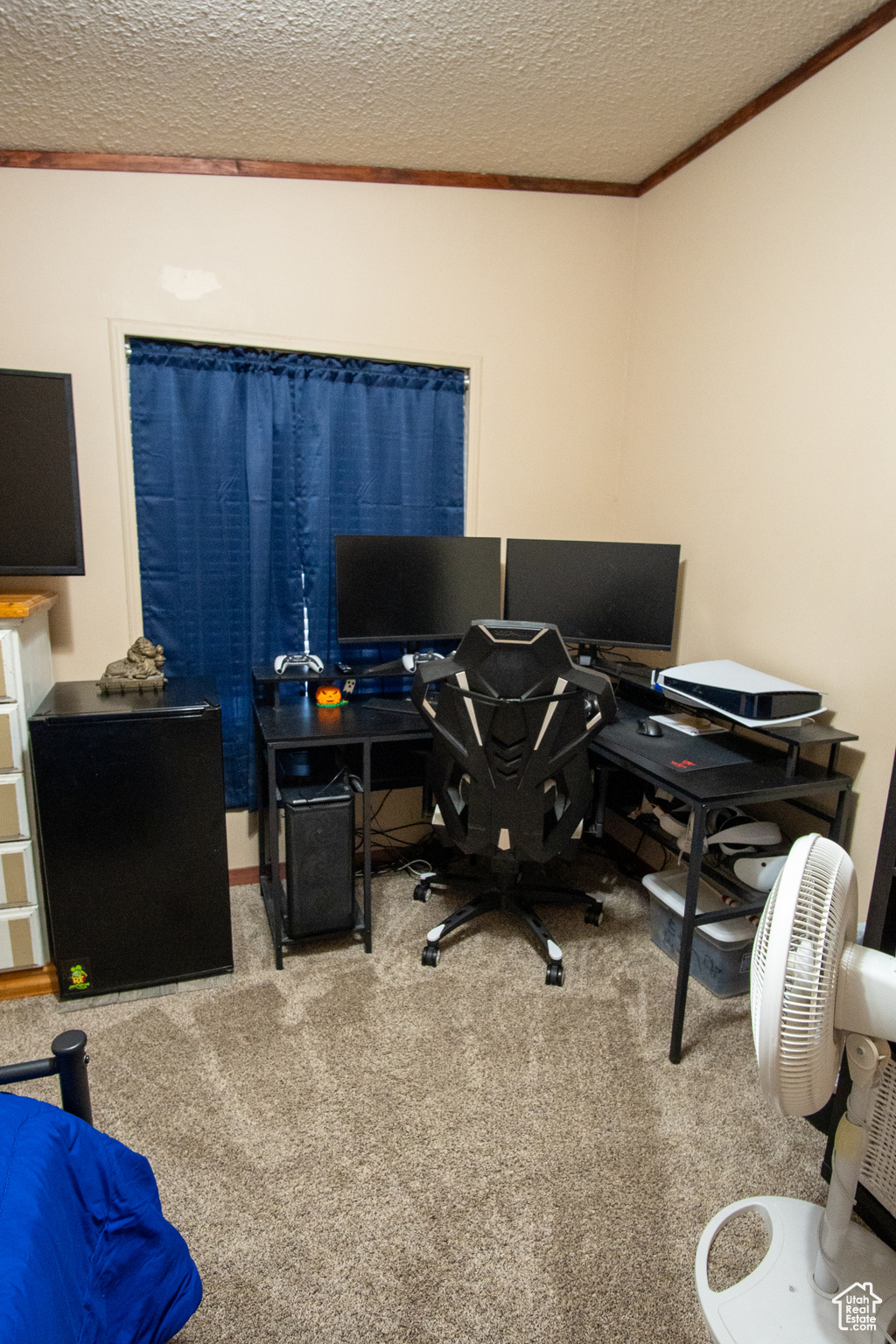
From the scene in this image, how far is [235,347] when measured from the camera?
2545 mm

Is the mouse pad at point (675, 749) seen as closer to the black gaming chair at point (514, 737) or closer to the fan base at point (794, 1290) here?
the black gaming chair at point (514, 737)

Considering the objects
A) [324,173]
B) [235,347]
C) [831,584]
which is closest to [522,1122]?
[831,584]

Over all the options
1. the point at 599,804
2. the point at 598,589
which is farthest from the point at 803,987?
the point at 598,589

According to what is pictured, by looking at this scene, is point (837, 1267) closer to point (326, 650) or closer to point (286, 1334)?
point (286, 1334)

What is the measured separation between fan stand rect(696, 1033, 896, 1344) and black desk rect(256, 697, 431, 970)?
1.35 metres

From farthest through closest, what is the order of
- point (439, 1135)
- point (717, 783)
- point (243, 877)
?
point (243, 877) < point (717, 783) < point (439, 1135)

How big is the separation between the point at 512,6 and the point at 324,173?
998 millimetres

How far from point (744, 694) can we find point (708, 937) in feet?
2.42

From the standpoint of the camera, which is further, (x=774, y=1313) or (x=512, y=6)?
(x=512, y=6)

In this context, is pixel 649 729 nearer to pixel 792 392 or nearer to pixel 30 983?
pixel 792 392

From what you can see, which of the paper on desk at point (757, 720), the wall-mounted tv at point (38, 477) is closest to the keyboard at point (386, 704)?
the paper on desk at point (757, 720)

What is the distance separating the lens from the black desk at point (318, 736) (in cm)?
225

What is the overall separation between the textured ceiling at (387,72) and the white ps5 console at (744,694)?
5.45ft

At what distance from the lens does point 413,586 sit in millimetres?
2736
